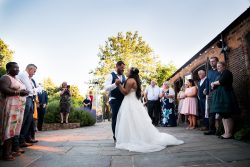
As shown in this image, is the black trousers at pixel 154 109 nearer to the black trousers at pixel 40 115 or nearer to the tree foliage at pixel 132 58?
the black trousers at pixel 40 115

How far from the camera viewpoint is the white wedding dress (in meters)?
4.97

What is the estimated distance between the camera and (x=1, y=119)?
12.7 ft

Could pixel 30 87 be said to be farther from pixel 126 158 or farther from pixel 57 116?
pixel 57 116

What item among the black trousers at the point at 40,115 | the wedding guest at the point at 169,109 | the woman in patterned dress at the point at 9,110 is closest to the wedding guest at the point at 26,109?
the woman in patterned dress at the point at 9,110

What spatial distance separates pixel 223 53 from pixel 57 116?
749 centimetres

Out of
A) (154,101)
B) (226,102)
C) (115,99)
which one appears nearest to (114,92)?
(115,99)

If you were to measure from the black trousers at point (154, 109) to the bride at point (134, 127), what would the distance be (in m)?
5.58

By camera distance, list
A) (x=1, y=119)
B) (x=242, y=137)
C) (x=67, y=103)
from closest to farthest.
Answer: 1. (x=1, y=119)
2. (x=242, y=137)
3. (x=67, y=103)

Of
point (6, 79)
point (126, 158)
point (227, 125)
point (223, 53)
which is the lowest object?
point (126, 158)

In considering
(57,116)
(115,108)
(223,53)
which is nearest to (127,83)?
(115,108)

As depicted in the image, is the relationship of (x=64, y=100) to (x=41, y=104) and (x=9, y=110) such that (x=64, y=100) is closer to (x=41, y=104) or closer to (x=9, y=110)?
(x=41, y=104)

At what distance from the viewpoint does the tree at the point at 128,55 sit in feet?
105

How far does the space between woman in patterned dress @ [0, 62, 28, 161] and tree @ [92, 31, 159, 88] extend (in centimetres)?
2732

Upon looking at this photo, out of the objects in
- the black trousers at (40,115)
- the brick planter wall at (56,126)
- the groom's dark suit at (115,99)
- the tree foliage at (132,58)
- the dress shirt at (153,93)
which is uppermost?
the tree foliage at (132,58)
